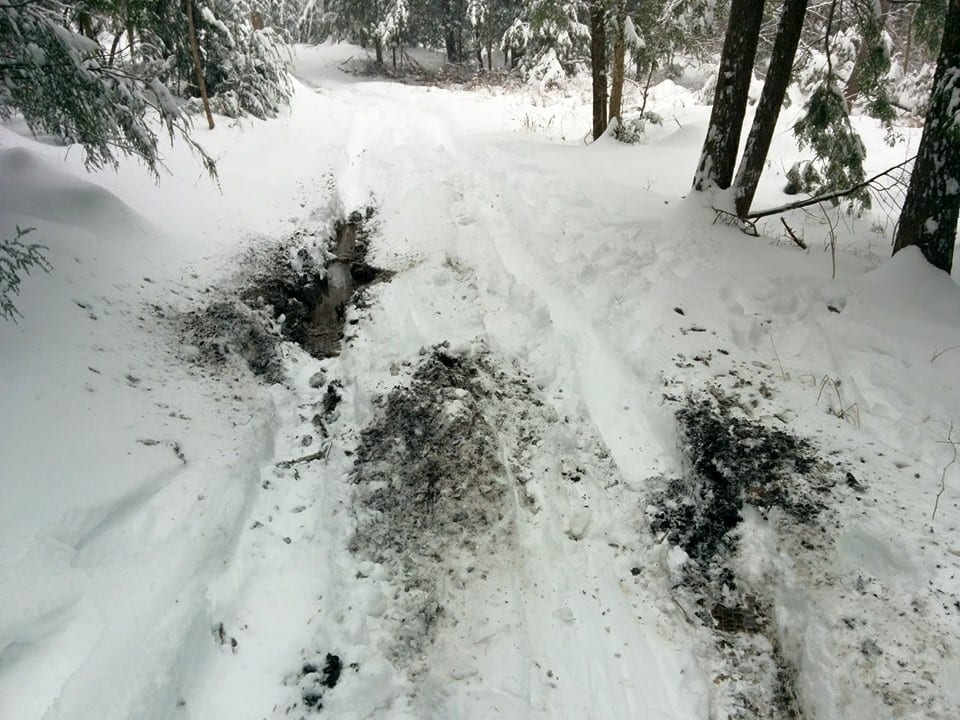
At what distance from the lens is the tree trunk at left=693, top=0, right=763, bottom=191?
6.46 meters

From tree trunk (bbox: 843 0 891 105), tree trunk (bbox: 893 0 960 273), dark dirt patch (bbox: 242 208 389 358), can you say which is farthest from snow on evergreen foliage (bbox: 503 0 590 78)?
tree trunk (bbox: 893 0 960 273)

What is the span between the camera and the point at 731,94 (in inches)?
266

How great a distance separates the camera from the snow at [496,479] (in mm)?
2734

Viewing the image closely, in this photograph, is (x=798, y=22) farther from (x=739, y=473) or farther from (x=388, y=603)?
(x=388, y=603)

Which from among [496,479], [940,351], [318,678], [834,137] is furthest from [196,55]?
[940,351]

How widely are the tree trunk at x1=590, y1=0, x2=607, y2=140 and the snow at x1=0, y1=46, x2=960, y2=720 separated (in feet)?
16.6

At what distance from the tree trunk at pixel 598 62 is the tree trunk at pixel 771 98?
4.17 m

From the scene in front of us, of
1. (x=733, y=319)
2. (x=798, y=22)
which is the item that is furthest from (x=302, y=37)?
(x=733, y=319)

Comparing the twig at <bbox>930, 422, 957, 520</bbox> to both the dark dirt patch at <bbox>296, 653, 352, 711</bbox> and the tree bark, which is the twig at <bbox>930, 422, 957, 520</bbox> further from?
the tree bark

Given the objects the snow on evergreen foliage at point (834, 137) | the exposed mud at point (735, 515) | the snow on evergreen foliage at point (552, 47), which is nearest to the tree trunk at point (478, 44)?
the snow on evergreen foliage at point (552, 47)

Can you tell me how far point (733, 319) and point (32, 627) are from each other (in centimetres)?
537

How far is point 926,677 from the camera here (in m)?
2.50

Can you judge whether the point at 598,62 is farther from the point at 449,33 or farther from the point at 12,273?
the point at 449,33

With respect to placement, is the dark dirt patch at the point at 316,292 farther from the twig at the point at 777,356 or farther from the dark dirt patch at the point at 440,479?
the twig at the point at 777,356
